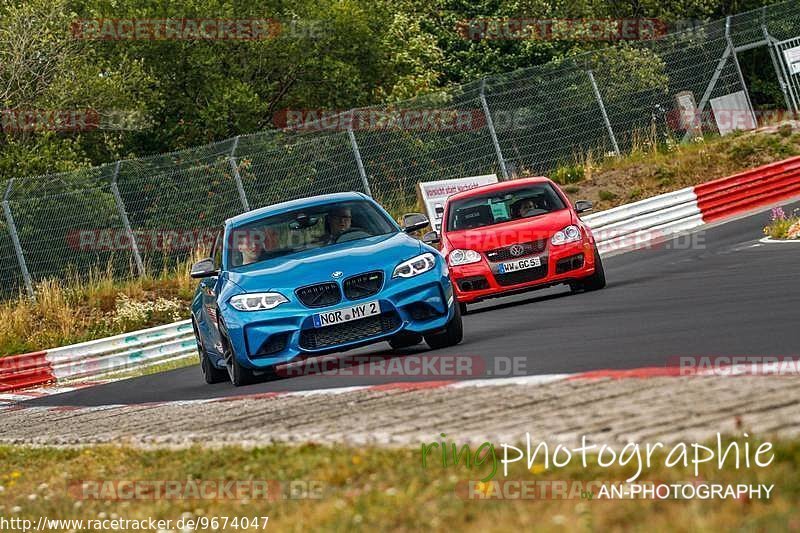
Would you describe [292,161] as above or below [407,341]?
above

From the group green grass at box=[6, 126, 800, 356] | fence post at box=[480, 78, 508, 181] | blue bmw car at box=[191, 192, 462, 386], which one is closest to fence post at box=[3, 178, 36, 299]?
green grass at box=[6, 126, 800, 356]

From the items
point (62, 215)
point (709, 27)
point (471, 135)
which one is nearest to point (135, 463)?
point (62, 215)

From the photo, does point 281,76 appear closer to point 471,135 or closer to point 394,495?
point 471,135

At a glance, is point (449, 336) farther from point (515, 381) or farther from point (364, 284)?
point (515, 381)

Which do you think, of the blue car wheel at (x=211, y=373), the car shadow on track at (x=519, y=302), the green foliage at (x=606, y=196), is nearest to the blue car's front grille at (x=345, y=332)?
the blue car wheel at (x=211, y=373)

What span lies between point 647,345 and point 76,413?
21.0ft

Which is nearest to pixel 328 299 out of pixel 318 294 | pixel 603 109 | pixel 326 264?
pixel 318 294

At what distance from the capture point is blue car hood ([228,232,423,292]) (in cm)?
1202

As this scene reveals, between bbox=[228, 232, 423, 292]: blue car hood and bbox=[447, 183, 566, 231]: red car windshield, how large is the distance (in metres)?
4.91

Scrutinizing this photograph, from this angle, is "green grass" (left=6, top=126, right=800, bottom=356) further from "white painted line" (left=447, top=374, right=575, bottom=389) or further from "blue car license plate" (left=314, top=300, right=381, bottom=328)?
"white painted line" (left=447, top=374, right=575, bottom=389)

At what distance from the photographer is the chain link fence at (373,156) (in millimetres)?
25719

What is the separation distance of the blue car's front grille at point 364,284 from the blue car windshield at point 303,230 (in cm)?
111

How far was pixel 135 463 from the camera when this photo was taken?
26.5 ft

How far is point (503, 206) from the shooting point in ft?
59.0
